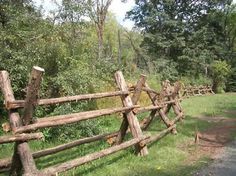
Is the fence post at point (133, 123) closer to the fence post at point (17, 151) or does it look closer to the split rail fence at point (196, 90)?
the fence post at point (17, 151)

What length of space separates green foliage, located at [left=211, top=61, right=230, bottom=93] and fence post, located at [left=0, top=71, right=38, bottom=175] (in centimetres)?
3731

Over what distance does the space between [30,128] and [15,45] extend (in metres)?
5.99

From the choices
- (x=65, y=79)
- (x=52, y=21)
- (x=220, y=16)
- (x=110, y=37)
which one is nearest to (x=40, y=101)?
(x=65, y=79)

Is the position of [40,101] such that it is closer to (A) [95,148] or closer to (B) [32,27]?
(A) [95,148]

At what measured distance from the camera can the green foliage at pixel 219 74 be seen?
41.1 metres

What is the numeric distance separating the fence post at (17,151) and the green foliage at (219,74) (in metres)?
37.3

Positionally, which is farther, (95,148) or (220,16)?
(220,16)

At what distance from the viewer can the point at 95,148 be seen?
29.2 feet

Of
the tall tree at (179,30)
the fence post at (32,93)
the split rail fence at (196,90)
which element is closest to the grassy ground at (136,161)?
the fence post at (32,93)

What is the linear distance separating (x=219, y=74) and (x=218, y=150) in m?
33.2

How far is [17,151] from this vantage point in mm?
5605

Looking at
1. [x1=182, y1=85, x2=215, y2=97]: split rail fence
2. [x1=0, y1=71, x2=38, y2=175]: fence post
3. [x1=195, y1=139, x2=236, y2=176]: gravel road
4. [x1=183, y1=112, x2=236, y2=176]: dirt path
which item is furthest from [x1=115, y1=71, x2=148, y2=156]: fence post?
[x1=182, y1=85, x2=215, y2=97]: split rail fence

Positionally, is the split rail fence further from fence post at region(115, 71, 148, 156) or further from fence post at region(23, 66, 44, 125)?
fence post at region(23, 66, 44, 125)

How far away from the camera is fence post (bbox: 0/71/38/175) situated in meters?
5.43
